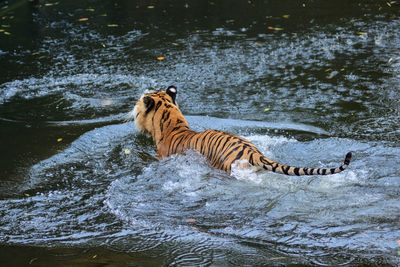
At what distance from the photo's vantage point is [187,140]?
4.25m

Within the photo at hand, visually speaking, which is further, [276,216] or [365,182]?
[365,182]

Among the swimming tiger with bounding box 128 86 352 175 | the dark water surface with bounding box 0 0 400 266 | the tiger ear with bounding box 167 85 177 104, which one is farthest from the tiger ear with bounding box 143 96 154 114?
the dark water surface with bounding box 0 0 400 266

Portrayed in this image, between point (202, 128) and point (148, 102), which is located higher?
point (148, 102)

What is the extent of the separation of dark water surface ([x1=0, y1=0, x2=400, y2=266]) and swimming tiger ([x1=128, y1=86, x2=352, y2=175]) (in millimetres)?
125

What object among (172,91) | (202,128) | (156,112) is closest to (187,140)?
(156,112)

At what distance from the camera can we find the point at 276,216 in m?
3.38

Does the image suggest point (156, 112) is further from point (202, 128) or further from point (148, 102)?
point (202, 128)

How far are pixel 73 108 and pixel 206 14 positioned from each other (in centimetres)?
448

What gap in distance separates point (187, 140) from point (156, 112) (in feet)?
1.99

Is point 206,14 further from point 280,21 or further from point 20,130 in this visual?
point 20,130

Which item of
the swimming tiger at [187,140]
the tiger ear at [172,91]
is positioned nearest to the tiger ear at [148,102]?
the swimming tiger at [187,140]

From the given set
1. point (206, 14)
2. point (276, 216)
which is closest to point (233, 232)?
point (276, 216)

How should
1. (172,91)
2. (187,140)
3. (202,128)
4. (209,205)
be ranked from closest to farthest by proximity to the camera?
1. (209,205)
2. (187,140)
3. (172,91)
4. (202,128)

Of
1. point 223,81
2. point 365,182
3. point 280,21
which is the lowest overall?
point 365,182
